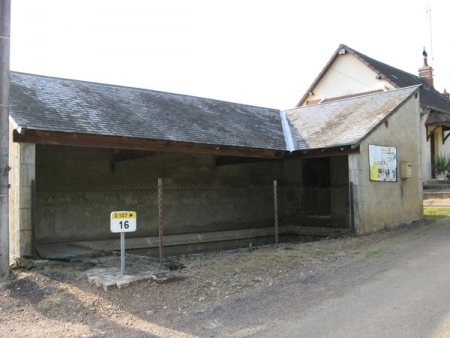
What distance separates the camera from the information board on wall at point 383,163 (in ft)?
41.9

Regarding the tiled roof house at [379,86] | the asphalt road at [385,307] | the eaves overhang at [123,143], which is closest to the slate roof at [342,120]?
the eaves overhang at [123,143]

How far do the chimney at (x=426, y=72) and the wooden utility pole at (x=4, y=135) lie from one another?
89.8 feet

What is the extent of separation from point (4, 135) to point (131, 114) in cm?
481

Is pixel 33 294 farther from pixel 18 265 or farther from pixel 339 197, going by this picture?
pixel 339 197

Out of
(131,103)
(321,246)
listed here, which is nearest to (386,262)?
(321,246)

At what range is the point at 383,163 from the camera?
13.2m

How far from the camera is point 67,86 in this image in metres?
12.2

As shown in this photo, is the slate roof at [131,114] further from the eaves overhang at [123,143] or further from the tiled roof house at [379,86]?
the tiled roof house at [379,86]

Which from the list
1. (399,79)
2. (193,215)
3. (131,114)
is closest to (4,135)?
(131,114)

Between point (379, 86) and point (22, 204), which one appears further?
point (379, 86)

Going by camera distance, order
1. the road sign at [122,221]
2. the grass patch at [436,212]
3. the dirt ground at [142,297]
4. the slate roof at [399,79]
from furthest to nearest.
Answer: the slate roof at [399,79] → the grass patch at [436,212] → the road sign at [122,221] → the dirt ground at [142,297]

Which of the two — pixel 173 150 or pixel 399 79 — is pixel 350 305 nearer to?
pixel 173 150

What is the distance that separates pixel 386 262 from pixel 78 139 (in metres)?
6.71

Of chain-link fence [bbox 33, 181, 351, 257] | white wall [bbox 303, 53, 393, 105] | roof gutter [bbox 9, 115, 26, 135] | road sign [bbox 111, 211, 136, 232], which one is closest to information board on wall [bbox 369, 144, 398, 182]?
chain-link fence [bbox 33, 181, 351, 257]
